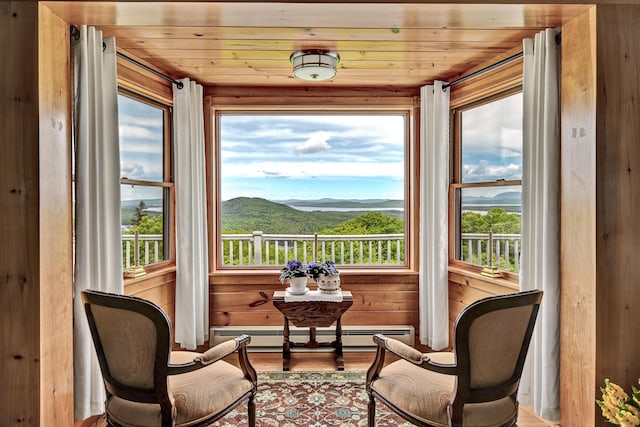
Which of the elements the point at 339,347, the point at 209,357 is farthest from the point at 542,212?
the point at 209,357

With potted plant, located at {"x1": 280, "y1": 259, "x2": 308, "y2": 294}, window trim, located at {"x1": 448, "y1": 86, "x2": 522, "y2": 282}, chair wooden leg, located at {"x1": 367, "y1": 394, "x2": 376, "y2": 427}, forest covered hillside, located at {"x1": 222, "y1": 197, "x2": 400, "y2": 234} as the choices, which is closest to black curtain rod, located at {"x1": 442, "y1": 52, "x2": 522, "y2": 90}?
window trim, located at {"x1": 448, "y1": 86, "x2": 522, "y2": 282}

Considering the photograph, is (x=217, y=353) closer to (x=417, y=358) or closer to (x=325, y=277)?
(x=417, y=358)

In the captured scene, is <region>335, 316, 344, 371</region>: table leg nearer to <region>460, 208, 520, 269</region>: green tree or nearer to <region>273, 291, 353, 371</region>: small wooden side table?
<region>273, 291, 353, 371</region>: small wooden side table

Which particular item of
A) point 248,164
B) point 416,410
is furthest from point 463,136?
point 416,410

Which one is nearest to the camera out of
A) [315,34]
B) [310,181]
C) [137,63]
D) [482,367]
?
[482,367]

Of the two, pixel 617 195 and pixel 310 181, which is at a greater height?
pixel 310 181

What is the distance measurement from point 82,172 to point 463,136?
2681mm

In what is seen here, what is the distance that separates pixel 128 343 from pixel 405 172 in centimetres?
254

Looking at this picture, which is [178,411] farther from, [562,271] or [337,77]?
[337,77]

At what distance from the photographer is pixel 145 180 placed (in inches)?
112

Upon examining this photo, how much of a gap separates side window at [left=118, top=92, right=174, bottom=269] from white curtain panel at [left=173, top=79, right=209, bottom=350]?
134 millimetres

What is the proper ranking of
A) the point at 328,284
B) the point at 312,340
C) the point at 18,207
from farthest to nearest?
the point at 312,340 → the point at 328,284 → the point at 18,207

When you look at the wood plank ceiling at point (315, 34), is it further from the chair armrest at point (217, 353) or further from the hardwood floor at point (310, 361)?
the hardwood floor at point (310, 361)

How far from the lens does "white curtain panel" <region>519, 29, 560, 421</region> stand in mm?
1993
